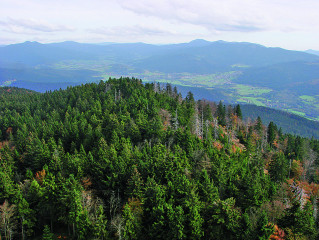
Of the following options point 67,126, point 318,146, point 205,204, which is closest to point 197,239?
point 205,204

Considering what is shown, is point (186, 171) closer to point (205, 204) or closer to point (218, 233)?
point (205, 204)

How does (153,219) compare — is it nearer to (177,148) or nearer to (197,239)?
(197,239)

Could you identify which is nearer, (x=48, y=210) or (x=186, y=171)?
(x=48, y=210)

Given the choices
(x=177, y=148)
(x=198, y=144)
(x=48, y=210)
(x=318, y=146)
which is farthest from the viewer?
(x=318, y=146)

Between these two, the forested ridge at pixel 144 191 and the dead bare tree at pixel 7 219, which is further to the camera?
the dead bare tree at pixel 7 219

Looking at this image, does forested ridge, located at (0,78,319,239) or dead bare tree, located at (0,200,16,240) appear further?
dead bare tree, located at (0,200,16,240)

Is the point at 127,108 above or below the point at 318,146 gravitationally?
above

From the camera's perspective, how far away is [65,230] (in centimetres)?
3912

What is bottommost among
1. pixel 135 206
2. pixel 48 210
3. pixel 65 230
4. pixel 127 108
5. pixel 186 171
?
pixel 65 230

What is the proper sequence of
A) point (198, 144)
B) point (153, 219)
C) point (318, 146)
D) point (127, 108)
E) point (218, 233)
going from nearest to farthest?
point (218, 233) < point (153, 219) < point (198, 144) < point (127, 108) < point (318, 146)

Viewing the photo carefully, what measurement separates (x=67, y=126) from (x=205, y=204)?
155 feet

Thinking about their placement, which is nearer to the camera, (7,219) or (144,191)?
(7,219)

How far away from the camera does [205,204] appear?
35.8 m

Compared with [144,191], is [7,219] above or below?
below
